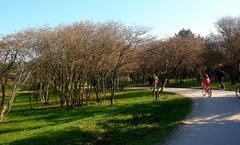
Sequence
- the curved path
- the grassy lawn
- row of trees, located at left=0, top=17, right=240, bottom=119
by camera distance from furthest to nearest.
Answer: row of trees, located at left=0, top=17, right=240, bottom=119 → the grassy lawn → the curved path

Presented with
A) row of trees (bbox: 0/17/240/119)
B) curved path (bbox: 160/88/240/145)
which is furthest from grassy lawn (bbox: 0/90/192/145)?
row of trees (bbox: 0/17/240/119)

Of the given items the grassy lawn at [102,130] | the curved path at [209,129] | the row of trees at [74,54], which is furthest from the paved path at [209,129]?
the row of trees at [74,54]

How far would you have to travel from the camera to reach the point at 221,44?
85250 mm

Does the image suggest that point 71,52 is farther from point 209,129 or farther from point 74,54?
point 209,129

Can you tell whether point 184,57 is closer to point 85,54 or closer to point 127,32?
point 127,32

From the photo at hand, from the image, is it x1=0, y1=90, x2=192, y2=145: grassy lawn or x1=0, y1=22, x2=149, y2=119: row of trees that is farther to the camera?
x1=0, y1=22, x2=149, y2=119: row of trees

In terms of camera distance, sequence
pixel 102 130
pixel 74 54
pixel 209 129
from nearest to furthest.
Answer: pixel 209 129 < pixel 102 130 < pixel 74 54

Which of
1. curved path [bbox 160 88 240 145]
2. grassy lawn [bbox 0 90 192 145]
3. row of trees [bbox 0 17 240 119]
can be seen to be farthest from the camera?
row of trees [bbox 0 17 240 119]

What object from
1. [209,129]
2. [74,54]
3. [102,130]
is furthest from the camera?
[74,54]

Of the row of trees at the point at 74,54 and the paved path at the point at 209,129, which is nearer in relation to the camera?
the paved path at the point at 209,129

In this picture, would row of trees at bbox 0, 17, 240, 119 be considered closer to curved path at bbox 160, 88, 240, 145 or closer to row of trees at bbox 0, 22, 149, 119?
row of trees at bbox 0, 22, 149, 119

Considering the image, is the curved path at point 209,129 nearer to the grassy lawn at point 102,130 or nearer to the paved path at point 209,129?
the paved path at point 209,129

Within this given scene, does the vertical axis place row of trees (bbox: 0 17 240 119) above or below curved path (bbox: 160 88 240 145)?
above

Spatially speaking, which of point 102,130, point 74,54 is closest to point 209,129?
point 102,130
